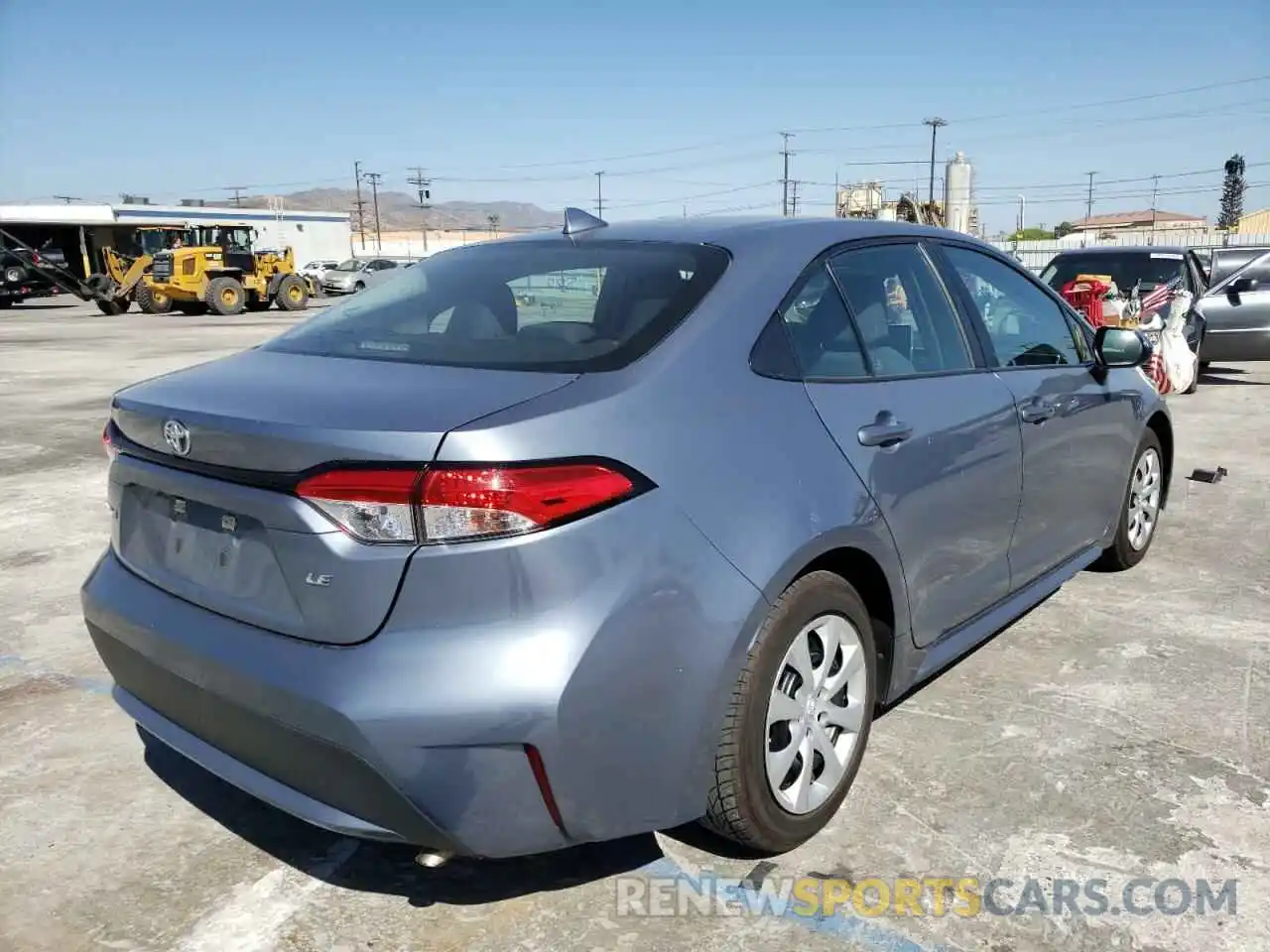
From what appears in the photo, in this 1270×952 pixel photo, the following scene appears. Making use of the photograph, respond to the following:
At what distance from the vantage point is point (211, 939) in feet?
7.70

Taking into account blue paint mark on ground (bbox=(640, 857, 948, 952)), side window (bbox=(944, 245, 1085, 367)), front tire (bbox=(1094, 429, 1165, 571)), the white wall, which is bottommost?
blue paint mark on ground (bbox=(640, 857, 948, 952))

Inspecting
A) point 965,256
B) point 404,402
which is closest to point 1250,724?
point 965,256

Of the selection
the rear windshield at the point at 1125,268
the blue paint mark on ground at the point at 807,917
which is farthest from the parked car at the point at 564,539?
the rear windshield at the point at 1125,268

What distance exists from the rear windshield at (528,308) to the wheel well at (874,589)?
2.40 ft

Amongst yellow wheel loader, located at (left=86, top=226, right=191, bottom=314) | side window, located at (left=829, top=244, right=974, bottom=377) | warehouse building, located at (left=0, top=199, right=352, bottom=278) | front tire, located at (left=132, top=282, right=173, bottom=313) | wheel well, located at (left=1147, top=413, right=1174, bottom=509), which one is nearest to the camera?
side window, located at (left=829, top=244, right=974, bottom=377)

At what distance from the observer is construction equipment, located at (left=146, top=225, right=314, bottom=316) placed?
28203 millimetres

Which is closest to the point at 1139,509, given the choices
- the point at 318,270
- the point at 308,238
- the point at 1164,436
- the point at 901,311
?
the point at 1164,436

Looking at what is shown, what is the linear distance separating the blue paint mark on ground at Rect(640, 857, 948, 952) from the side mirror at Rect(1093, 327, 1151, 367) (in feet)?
8.98

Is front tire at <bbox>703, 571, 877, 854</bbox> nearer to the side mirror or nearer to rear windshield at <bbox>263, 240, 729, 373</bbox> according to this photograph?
rear windshield at <bbox>263, 240, 729, 373</bbox>

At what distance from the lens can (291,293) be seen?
30.5m

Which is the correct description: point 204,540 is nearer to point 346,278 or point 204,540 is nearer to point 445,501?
point 445,501

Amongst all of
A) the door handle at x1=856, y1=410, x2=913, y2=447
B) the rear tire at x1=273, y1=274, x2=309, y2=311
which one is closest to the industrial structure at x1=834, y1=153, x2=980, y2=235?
the rear tire at x1=273, y1=274, x2=309, y2=311

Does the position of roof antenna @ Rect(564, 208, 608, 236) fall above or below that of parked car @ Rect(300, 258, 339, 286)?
above

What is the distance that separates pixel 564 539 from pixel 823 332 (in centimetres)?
116
